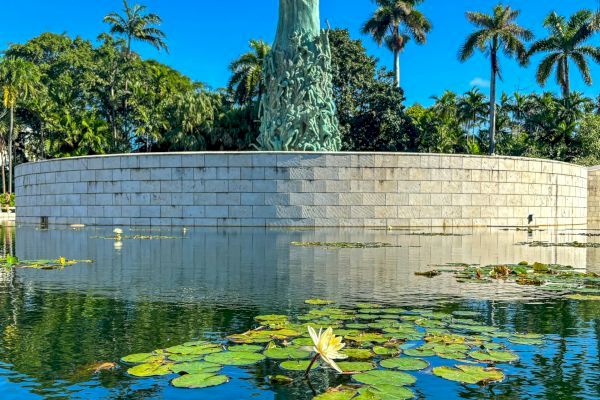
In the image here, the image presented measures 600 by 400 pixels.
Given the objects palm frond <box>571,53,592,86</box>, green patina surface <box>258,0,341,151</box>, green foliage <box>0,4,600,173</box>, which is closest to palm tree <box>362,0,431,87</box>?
green foliage <box>0,4,600,173</box>

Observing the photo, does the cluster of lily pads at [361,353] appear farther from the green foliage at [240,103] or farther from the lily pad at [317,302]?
the green foliage at [240,103]

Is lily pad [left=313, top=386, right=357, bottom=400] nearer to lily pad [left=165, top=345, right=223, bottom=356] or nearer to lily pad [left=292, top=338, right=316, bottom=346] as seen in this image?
lily pad [left=292, top=338, right=316, bottom=346]

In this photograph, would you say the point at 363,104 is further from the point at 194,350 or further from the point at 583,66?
the point at 194,350

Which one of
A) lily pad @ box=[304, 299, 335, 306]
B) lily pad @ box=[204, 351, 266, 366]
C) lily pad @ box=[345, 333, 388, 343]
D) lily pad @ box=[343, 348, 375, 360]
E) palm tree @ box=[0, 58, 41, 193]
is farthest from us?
palm tree @ box=[0, 58, 41, 193]

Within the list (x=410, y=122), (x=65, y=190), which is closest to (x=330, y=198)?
(x=65, y=190)

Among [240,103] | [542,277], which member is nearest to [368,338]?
[542,277]

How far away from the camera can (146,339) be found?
4832mm

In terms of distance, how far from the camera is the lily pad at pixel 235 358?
407 centimetres

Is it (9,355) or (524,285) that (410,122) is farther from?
(9,355)

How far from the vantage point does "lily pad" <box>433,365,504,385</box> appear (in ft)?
12.2

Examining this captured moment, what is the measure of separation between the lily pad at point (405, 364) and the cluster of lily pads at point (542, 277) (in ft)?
12.0

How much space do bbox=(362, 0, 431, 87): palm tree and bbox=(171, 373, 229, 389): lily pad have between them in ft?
165

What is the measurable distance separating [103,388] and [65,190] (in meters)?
24.1

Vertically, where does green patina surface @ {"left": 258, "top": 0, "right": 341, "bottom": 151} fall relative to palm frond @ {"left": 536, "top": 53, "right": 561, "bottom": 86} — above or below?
below
